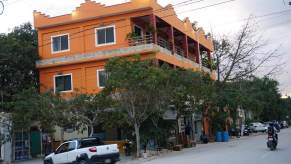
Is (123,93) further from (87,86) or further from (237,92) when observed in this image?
(237,92)

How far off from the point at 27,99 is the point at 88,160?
35.0 ft

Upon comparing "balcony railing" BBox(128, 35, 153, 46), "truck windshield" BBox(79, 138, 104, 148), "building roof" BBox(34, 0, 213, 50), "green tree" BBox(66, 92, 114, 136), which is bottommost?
"truck windshield" BBox(79, 138, 104, 148)

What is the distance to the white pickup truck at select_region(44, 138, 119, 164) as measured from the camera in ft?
A: 75.3

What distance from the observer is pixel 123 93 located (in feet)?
96.7

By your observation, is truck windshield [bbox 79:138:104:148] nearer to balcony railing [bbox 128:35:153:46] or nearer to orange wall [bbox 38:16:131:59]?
balcony railing [bbox 128:35:153:46]

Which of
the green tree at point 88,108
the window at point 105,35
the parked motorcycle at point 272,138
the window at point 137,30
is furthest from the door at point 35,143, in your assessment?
the parked motorcycle at point 272,138

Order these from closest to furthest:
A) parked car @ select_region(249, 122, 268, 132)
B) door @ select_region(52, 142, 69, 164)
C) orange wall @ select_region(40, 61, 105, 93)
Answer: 1. door @ select_region(52, 142, 69, 164)
2. orange wall @ select_region(40, 61, 105, 93)
3. parked car @ select_region(249, 122, 268, 132)

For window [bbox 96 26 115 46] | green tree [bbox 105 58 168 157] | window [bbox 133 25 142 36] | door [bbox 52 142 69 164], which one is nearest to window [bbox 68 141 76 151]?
door [bbox 52 142 69 164]

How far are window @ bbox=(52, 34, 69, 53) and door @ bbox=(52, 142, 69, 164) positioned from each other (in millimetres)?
17198

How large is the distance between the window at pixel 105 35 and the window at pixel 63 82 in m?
4.17

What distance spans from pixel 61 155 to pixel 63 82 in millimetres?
16862

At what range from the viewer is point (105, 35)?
3872 centimetres

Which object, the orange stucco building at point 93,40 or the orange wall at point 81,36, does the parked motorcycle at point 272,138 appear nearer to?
the orange stucco building at point 93,40

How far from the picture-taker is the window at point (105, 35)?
126 ft
